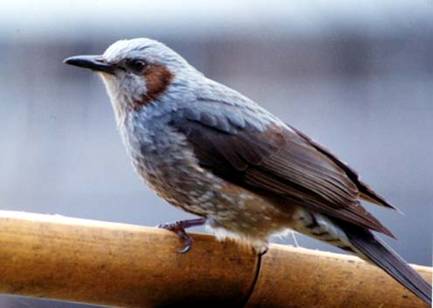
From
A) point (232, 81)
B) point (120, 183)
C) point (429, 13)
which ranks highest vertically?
point (429, 13)

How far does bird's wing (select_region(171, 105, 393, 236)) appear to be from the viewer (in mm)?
3695

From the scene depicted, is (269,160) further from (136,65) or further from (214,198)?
(136,65)

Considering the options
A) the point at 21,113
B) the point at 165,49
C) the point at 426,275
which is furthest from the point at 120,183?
the point at 426,275

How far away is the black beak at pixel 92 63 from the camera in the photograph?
3.80 metres

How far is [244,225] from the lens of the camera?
12.2 ft

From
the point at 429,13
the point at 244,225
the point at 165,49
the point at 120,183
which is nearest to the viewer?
the point at 244,225

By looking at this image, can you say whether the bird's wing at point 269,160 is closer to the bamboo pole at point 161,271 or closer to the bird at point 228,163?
the bird at point 228,163

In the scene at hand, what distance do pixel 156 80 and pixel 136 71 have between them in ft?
0.26

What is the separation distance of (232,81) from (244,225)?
6.94 ft

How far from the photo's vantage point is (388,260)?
344 centimetres

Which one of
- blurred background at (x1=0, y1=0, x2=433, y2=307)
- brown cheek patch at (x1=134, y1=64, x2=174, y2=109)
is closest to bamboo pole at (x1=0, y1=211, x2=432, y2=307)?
brown cheek patch at (x1=134, y1=64, x2=174, y2=109)

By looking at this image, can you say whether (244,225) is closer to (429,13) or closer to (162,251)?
(162,251)

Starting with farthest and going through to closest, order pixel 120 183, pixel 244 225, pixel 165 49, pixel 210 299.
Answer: pixel 120 183, pixel 165 49, pixel 244 225, pixel 210 299

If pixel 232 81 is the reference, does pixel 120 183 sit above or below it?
below
